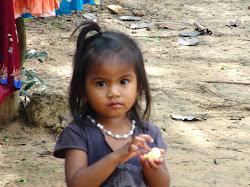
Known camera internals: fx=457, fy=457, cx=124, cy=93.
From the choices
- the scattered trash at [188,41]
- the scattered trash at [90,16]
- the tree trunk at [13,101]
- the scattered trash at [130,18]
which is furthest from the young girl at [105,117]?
the scattered trash at [130,18]

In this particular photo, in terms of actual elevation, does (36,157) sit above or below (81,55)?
below

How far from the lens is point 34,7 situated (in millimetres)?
2984

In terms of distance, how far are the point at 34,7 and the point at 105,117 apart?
1248 millimetres

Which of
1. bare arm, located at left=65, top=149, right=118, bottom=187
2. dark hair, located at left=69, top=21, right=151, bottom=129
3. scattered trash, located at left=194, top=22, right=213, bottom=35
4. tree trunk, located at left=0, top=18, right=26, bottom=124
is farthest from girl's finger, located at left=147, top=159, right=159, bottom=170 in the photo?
scattered trash, located at left=194, top=22, right=213, bottom=35

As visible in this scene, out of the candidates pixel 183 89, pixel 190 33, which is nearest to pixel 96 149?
pixel 183 89

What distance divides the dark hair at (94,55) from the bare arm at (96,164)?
173 mm

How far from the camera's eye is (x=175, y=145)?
3.47 meters

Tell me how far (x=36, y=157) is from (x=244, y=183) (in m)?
1.44

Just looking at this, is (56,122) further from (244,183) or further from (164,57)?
(164,57)

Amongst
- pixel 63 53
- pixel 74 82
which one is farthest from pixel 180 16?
pixel 74 82

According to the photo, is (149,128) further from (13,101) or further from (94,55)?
(13,101)

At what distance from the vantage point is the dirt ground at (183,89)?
3.12 metres

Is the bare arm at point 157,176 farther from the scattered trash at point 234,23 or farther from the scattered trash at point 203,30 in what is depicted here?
the scattered trash at point 234,23

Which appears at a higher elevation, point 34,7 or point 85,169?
point 34,7
